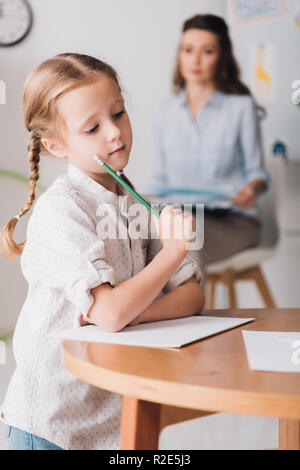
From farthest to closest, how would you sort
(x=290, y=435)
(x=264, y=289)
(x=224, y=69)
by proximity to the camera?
(x=224, y=69)
(x=264, y=289)
(x=290, y=435)

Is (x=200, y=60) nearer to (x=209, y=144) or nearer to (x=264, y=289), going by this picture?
(x=209, y=144)

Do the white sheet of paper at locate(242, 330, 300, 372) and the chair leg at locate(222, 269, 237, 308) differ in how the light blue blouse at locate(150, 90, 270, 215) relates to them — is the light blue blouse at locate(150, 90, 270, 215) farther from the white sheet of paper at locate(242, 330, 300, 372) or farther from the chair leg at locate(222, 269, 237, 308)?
the white sheet of paper at locate(242, 330, 300, 372)

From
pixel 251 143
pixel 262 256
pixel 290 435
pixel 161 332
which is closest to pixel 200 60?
pixel 251 143

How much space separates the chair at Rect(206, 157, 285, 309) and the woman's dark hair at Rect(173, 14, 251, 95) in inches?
15.0

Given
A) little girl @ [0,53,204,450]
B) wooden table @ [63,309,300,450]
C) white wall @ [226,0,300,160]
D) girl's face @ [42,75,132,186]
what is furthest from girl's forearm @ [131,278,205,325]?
white wall @ [226,0,300,160]

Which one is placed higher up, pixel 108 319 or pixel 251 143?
pixel 251 143

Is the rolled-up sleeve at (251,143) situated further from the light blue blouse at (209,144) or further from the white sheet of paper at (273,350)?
the white sheet of paper at (273,350)

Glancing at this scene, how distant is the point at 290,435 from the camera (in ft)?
3.22

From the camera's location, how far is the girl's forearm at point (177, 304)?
0.78m

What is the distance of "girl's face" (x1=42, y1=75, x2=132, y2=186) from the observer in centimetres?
85

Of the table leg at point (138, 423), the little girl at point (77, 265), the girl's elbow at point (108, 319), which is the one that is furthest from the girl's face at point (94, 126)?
the table leg at point (138, 423)

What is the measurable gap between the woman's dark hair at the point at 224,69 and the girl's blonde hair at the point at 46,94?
1.63 m

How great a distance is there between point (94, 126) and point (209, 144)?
168 cm

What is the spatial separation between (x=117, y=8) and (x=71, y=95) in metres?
0.96
